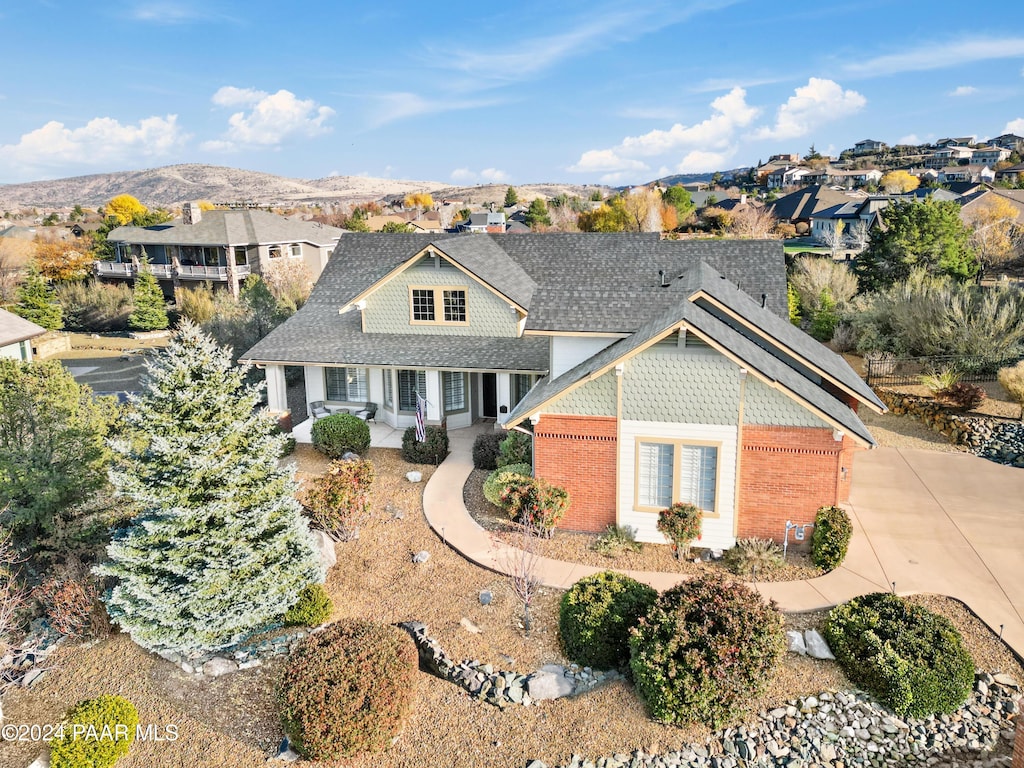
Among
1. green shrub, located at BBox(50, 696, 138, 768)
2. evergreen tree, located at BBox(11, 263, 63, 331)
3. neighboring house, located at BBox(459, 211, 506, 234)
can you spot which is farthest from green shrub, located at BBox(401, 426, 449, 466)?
neighboring house, located at BBox(459, 211, 506, 234)

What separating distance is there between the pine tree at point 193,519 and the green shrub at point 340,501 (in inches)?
117

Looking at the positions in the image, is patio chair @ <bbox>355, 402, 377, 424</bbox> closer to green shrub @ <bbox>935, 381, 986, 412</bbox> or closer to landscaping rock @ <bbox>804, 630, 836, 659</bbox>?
landscaping rock @ <bbox>804, 630, 836, 659</bbox>

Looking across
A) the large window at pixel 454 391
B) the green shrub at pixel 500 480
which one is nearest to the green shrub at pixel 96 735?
Result: the green shrub at pixel 500 480

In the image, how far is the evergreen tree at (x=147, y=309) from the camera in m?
48.5

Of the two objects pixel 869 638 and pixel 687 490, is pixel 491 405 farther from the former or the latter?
pixel 869 638

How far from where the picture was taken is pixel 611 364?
14695mm

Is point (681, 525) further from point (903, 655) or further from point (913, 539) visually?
point (913, 539)

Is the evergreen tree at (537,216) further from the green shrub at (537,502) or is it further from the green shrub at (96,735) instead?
the green shrub at (96,735)

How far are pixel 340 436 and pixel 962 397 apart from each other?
19.9 meters

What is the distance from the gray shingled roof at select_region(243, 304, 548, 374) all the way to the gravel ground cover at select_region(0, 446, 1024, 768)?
860cm

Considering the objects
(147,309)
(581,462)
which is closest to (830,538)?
(581,462)

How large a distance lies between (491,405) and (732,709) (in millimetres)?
15287

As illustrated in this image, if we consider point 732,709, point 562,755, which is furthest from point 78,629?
point 732,709

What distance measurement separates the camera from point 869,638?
11.0 meters
